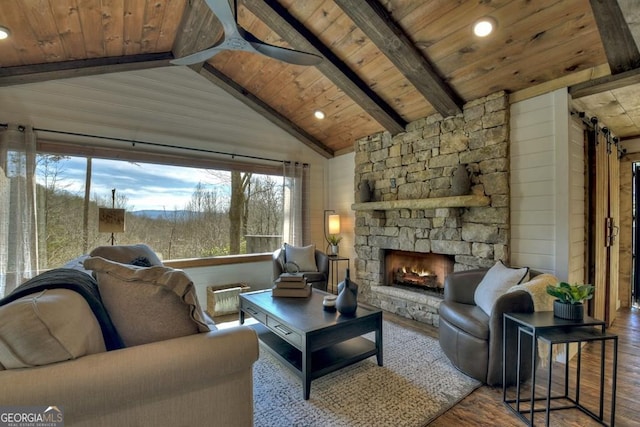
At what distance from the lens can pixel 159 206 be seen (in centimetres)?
424

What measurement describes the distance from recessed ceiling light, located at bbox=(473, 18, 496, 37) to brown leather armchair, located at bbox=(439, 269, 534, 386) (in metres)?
2.16

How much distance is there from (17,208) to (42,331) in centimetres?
312

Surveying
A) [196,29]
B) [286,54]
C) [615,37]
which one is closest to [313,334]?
[286,54]

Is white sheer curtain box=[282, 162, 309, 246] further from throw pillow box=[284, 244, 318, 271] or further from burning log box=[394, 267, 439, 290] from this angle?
burning log box=[394, 267, 439, 290]

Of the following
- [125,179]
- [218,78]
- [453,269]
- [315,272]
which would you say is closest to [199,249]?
[125,179]

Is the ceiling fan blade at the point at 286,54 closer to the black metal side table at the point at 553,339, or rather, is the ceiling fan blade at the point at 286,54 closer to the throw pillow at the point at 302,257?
the black metal side table at the point at 553,339

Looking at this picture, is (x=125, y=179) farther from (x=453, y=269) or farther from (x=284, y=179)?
(x=453, y=269)

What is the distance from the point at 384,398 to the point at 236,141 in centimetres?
406

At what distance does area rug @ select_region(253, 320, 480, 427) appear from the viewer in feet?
6.34

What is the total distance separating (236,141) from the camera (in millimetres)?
4793

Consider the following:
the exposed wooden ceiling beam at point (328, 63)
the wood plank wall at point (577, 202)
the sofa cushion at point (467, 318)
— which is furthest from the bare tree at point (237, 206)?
the wood plank wall at point (577, 202)

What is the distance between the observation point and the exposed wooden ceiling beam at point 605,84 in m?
2.44

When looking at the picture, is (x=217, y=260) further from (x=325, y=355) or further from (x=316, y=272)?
(x=325, y=355)

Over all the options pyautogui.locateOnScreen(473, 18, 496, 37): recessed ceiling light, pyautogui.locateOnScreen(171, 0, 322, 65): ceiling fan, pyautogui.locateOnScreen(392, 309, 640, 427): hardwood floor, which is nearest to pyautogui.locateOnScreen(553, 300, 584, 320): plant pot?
pyautogui.locateOnScreen(392, 309, 640, 427): hardwood floor
